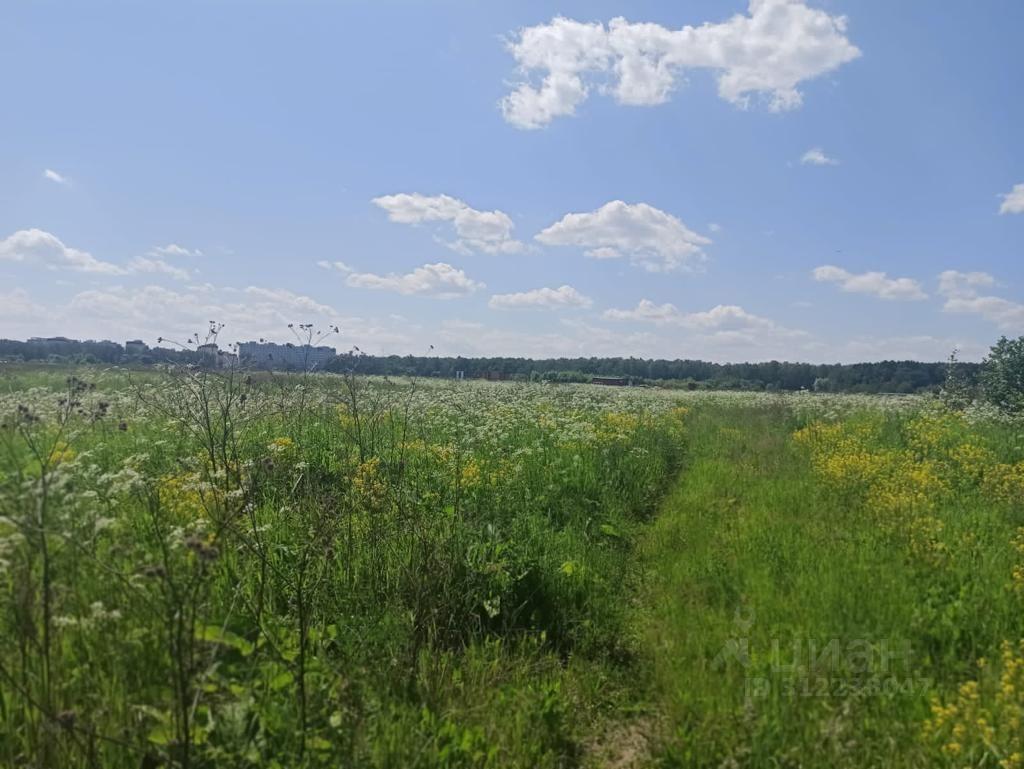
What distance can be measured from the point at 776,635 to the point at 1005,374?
1948 cm

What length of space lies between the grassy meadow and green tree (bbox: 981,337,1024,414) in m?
12.5

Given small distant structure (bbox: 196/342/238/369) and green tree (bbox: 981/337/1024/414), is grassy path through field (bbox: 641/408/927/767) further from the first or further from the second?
green tree (bbox: 981/337/1024/414)

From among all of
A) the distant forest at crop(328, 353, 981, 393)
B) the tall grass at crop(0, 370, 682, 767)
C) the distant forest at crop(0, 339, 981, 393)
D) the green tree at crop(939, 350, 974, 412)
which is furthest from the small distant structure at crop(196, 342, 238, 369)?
the distant forest at crop(328, 353, 981, 393)

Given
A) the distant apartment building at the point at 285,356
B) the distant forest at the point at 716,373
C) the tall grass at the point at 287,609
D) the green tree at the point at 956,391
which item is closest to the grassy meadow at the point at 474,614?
the tall grass at the point at 287,609

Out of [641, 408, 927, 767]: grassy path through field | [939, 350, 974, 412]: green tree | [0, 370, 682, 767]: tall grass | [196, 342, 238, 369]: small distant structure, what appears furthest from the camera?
[939, 350, 974, 412]: green tree

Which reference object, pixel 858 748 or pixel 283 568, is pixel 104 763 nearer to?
pixel 283 568

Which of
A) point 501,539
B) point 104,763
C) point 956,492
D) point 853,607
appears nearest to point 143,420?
point 501,539

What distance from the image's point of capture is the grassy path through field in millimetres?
3449

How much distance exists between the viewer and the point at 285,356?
7.33m

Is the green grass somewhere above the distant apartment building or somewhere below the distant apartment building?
below

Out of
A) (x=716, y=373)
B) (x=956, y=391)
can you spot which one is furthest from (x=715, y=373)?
(x=956, y=391)

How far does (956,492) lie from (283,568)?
28.1 feet

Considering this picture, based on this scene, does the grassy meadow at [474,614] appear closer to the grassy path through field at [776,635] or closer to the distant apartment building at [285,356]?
the grassy path through field at [776,635]

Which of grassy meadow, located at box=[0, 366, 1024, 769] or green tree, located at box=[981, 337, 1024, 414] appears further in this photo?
green tree, located at box=[981, 337, 1024, 414]
